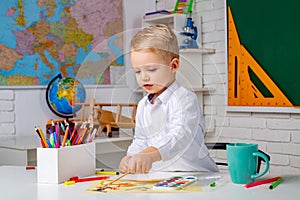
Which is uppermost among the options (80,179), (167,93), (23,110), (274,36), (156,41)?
(274,36)

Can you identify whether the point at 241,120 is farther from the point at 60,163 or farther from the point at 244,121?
the point at 60,163

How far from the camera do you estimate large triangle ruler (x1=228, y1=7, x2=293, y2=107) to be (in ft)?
9.25

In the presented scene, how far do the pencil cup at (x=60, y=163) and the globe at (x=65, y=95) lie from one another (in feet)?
5.41

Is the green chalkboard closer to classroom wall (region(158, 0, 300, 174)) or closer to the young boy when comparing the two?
classroom wall (region(158, 0, 300, 174))

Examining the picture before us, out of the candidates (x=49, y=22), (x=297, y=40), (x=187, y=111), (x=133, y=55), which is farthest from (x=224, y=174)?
(x=49, y=22)

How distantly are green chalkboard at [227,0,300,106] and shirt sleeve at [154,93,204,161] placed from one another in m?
1.38

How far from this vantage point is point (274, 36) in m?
2.78

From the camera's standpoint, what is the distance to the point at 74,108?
3.05 meters

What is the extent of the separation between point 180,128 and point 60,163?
1.13 ft

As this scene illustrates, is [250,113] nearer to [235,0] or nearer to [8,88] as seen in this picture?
[235,0]

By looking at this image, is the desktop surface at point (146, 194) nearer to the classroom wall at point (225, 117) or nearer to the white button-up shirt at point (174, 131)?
the white button-up shirt at point (174, 131)

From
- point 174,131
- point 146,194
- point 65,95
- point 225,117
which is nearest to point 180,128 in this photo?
point 174,131

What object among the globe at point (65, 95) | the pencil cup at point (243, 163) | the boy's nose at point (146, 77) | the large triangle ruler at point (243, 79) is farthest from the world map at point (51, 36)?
the pencil cup at point (243, 163)

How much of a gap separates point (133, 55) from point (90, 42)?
2.04 meters
